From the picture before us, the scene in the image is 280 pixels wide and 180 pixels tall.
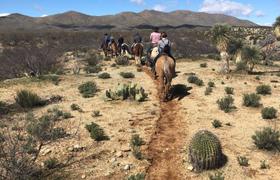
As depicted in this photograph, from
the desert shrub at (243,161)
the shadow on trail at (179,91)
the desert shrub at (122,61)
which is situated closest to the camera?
the desert shrub at (243,161)

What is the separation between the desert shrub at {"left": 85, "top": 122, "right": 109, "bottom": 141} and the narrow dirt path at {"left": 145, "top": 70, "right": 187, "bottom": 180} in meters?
1.54

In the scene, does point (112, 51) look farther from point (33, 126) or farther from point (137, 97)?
point (33, 126)

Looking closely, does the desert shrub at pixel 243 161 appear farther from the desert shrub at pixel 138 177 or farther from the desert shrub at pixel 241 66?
the desert shrub at pixel 241 66

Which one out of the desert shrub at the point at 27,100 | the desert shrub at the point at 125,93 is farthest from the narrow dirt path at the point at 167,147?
the desert shrub at the point at 27,100

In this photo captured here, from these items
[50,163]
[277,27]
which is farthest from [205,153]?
[277,27]

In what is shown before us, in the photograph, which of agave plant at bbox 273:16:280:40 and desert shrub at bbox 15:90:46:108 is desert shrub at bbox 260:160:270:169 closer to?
desert shrub at bbox 15:90:46:108

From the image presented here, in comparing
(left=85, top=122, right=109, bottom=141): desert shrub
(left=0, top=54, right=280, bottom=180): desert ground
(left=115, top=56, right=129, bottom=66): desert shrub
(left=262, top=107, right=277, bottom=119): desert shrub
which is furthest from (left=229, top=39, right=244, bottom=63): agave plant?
(left=85, top=122, right=109, bottom=141): desert shrub

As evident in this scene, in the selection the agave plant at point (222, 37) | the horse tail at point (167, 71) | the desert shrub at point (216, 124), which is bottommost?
the desert shrub at point (216, 124)

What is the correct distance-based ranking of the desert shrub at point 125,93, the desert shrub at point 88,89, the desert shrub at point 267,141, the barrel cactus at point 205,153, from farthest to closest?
the desert shrub at point 88,89 → the desert shrub at point 125,93 → the desert shrub at point 267,141 → the barrel cactus at point 205,153

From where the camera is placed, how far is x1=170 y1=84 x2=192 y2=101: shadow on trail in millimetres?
17967

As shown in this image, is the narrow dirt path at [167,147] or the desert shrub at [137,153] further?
the desert shrub at [137,153]

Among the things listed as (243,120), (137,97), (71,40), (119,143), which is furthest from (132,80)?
(71,40)

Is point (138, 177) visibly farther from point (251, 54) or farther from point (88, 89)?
point (251, 54)

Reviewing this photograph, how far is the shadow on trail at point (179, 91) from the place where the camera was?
58.9 ft
